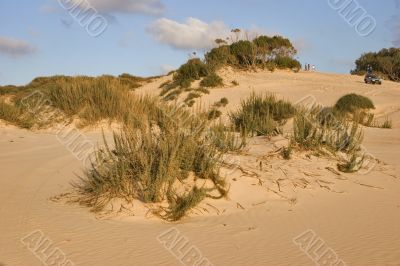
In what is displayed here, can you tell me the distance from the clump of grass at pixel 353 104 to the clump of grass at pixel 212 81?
25.8 ft

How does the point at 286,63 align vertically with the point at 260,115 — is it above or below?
above

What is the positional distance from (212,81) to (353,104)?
854 centimetres

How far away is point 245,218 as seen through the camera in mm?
5246

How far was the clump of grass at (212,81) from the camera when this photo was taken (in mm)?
26006

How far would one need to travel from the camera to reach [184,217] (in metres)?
5.17

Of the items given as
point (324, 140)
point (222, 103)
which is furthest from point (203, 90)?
point (324, 140)

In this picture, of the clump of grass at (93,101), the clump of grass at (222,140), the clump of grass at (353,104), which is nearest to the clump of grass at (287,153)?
the clump of grass at (222,140)

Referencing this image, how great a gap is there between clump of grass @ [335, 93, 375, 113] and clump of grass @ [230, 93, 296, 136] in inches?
255

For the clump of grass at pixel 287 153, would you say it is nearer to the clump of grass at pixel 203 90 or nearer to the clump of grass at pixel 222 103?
the clump of grass at pixel 222 103

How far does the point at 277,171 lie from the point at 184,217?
1975mm

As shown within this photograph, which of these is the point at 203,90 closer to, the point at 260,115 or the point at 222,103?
the point at 222,103

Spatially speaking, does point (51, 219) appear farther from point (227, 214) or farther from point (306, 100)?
point (306, 100)

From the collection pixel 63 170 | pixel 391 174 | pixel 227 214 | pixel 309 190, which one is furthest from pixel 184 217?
pixel 391 174

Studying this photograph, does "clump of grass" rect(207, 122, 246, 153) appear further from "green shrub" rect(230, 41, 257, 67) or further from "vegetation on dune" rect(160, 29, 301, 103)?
"green shrub" rect(230, 41, 257, 67)
